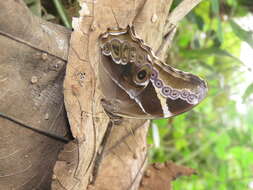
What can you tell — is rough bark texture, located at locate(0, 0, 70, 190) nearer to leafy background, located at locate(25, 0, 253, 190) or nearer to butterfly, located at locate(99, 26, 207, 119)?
butterfly, located at locate(99, 26, 207, 119)

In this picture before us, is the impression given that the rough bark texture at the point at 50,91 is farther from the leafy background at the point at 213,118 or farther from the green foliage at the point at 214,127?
the green foliage at the point at 214,127

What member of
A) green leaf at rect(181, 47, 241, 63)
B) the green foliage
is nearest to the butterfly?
green leaf at rect(181, 47, 241, 63)

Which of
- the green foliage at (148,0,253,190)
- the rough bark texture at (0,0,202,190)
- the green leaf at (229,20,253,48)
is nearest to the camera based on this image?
the rough bark texture at (0,0,202,190)

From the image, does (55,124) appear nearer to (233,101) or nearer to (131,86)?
(131,86)

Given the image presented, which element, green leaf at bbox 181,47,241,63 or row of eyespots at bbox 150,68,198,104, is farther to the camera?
green leaf at bbox 181,47,241,63

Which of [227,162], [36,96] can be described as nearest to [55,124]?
[36,96]

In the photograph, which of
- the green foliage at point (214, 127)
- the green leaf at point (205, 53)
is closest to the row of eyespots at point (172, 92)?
the green leaf at point (205, 53)

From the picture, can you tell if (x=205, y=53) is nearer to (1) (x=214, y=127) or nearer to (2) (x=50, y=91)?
(1) (x=214, y=127)

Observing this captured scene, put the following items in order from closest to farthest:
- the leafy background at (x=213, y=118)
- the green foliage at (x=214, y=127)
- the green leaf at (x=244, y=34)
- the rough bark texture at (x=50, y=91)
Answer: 1. the rough bark texture at (x=50, y=91)
2. the green leaf at (x=244, y=34)
3. the leafy background at (x=213, y=118)
4. the green foliage at (x=214, y=127)
